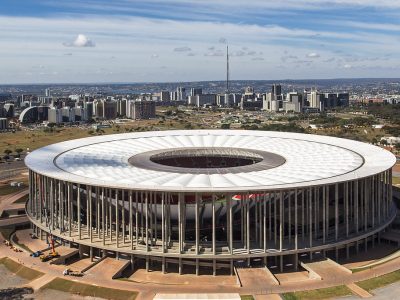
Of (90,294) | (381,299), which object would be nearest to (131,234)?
(90,294)

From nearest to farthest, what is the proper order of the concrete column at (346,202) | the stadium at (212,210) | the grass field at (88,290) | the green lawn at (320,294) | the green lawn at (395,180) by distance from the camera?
1. the green lawn at (320,294)
2. the grass field at (88,290)
3. the stadium at (212,210)
4. the concrete column at (346,202)
5. the green lawn at (395,180)

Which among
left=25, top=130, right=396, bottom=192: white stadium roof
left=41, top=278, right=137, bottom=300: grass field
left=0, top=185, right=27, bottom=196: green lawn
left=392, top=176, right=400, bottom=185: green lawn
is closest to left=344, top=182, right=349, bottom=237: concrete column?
left=25, top=130, right=396, bottom=192: white stadium roof

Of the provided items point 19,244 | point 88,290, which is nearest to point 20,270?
point 19,244

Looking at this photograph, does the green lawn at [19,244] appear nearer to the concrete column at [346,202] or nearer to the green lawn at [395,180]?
the concrete column at [346,202]

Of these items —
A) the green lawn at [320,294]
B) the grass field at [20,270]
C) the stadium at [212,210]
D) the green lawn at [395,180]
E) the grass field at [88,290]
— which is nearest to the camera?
the green lawn at [320,294]

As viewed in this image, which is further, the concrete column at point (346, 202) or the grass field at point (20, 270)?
the concrete column at point (346, 202)

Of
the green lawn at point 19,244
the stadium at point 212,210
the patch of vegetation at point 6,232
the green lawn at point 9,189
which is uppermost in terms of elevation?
the stadium at point 212,210

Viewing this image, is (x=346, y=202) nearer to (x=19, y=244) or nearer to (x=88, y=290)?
(x=88, y=290)

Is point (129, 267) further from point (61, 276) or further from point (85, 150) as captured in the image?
point (85, 150)

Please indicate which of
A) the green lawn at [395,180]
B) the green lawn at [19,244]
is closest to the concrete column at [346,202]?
the green lawn at [19,244]
